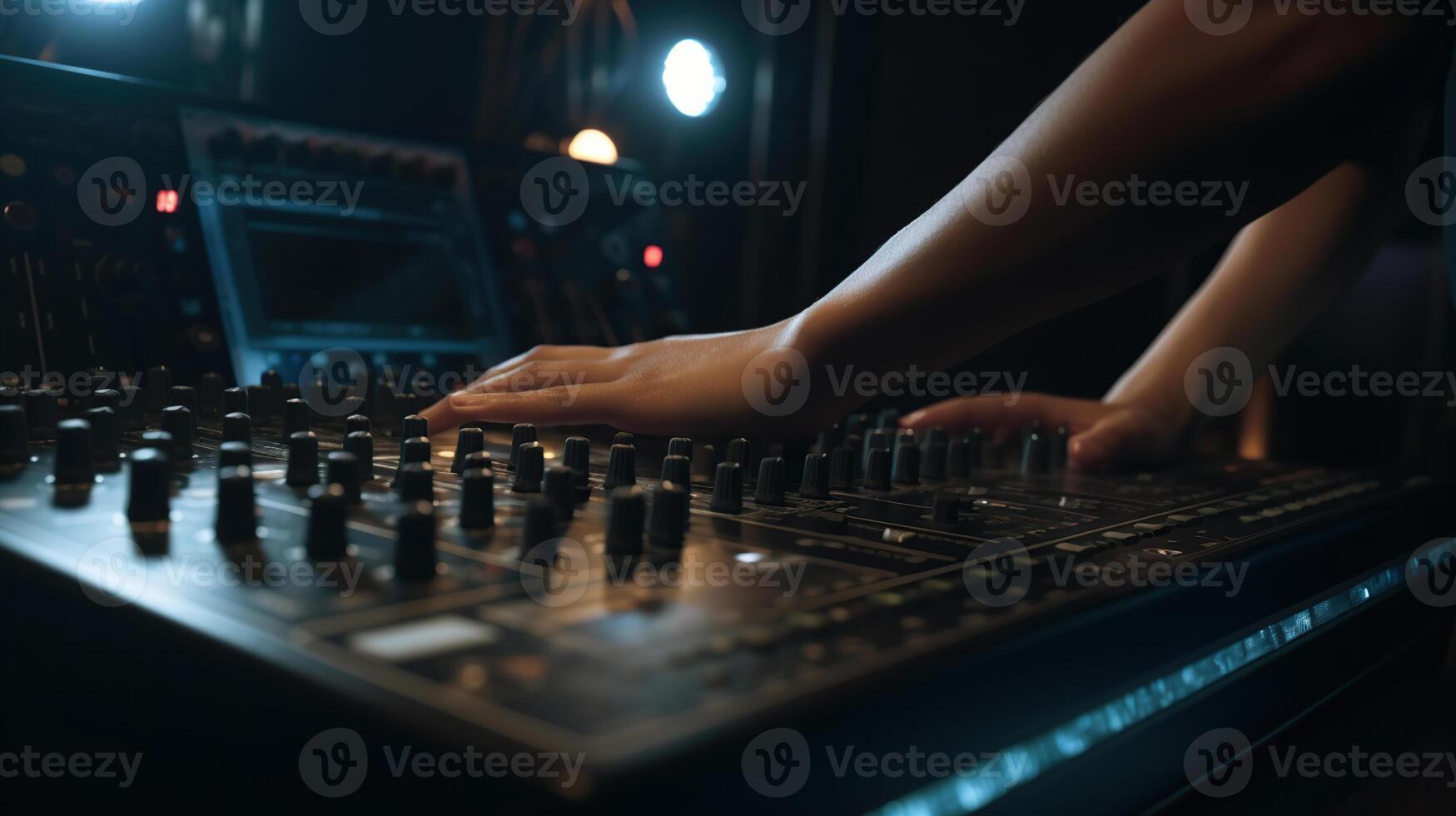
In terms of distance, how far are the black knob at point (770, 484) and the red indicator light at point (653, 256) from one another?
0.89 meters

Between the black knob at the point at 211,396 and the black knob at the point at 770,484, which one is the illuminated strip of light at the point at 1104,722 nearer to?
the black knob at the point at 770,484

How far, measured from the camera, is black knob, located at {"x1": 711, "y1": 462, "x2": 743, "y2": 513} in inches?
24.3

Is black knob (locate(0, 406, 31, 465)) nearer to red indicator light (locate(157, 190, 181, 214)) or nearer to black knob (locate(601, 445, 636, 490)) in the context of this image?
black knob (locate(601, 445, 636, 490))

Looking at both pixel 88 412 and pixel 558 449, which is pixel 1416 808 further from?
pixel 88 412

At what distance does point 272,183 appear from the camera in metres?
1.22

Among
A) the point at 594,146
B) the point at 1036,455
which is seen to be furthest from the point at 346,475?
the point at 594,146

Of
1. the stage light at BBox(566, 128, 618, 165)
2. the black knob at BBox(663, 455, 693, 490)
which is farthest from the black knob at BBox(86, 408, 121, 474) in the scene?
the stage light at BBox(566, 128, 618, 165)

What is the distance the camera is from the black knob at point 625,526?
454 millimetres

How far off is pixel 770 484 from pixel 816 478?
7 centimetres

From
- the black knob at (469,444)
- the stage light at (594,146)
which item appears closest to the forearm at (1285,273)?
the black knob at (469,444)

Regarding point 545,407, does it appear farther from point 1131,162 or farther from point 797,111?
point 797,111

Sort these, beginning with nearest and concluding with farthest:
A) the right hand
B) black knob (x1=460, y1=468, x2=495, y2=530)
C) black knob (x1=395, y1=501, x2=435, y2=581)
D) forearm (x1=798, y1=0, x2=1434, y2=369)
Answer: black knob (x1=395, y1=501, x2=435, y2=581), black knob (x1=460, y1=468, x2=495, y2=530), forearm (x1=798, y1=0, x2=1434, y2=369), the right hand

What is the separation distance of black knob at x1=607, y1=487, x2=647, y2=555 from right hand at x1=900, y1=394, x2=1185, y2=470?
2.26 ft

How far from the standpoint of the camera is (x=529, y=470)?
0.63 m
